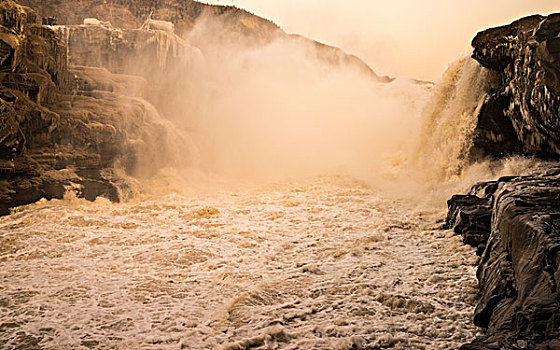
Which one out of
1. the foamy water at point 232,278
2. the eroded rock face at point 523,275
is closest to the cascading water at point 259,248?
the foamy water at point 232,278

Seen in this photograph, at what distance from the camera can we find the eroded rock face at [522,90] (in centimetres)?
486

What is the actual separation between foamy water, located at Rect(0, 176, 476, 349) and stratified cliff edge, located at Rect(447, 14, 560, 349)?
308mm

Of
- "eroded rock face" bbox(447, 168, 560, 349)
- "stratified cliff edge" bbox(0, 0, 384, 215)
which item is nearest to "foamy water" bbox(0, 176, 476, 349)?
"eroded rock face" bbox(447, 168, 560, 349)

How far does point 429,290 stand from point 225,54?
14597 millimetres

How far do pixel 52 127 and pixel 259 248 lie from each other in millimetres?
4671

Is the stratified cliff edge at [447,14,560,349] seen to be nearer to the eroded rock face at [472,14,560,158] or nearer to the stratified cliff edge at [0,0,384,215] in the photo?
the eroded rock face at [472,14,560,158]

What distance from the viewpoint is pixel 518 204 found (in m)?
3.21

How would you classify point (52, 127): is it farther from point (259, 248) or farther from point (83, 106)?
point (259, 248)

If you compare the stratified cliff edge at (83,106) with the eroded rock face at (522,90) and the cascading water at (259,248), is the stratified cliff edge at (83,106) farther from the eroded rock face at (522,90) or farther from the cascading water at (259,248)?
the eroded rock face at (522,90)

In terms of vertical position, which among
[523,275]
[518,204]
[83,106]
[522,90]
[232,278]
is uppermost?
[522,90]

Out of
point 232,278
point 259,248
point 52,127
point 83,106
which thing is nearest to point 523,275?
point 232,278

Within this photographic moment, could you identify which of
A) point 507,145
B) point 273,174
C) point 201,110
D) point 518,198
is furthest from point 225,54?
point 518,198

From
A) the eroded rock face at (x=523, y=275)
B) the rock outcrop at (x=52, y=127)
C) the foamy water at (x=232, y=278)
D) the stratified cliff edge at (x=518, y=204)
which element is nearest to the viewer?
the eroded rock face at (x=523, y=275)

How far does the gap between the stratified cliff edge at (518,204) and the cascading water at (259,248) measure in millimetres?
304
